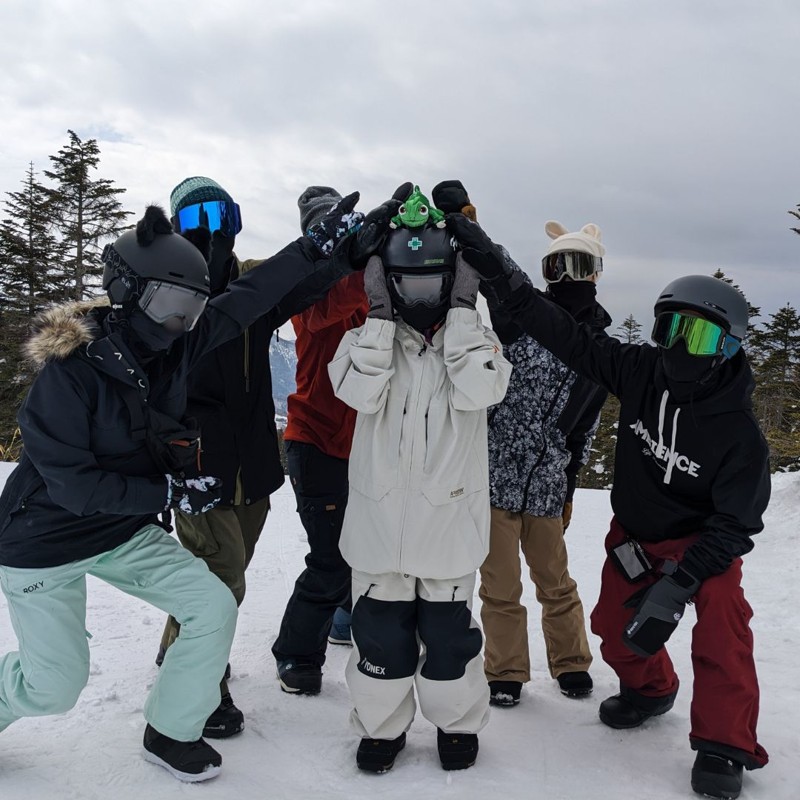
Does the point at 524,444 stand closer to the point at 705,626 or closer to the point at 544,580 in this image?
the point at 544,580

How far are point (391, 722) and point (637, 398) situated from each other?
1.89 meters

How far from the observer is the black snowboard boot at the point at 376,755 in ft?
9.66

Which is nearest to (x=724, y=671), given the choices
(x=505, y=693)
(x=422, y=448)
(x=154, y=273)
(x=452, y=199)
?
(x=505, y=693)

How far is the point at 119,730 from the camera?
A: 10.4 ft

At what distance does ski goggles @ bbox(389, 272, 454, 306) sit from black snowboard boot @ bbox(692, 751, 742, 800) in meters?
2.25

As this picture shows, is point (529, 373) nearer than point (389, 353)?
No

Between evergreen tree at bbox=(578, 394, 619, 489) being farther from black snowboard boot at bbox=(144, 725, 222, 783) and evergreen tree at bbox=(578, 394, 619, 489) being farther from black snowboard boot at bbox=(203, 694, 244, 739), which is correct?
black snowboard boot at bbox=(144, 725, 222, 783)

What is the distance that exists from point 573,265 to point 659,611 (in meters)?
1.88

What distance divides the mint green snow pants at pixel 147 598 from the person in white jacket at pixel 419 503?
63 cm

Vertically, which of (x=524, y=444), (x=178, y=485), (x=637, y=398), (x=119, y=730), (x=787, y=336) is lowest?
(x=119, y=730)

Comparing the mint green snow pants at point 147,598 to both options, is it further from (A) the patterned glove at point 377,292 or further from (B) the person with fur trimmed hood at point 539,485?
(B) the person with fur trimmed hood at point 539,485

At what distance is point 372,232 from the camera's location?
10.0 feet

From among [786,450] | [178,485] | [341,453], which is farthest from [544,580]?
[786,450]

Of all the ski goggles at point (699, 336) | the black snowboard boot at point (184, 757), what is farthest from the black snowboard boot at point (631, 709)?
the black snowboard boot at point (184, 757)
